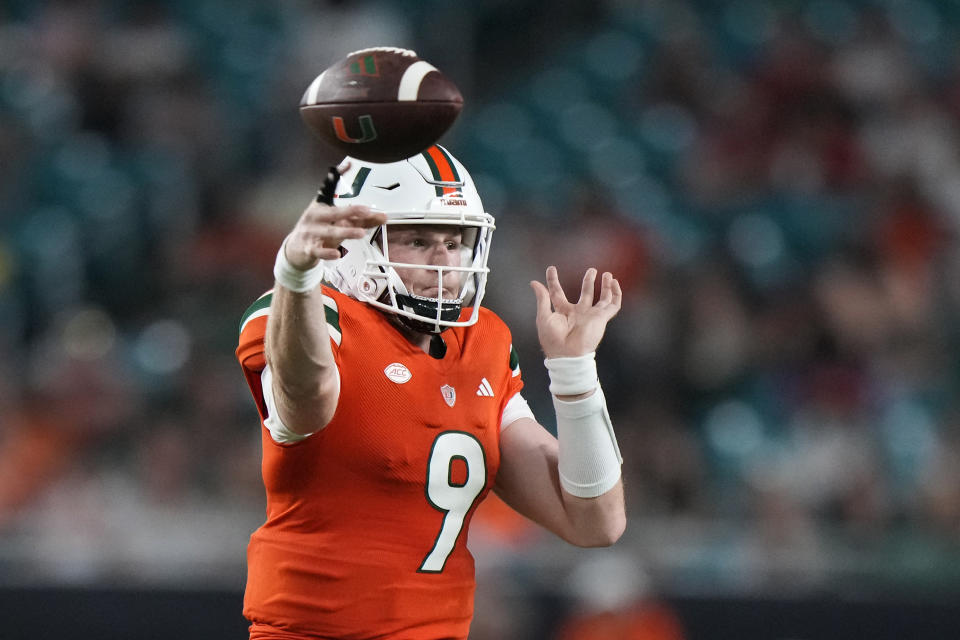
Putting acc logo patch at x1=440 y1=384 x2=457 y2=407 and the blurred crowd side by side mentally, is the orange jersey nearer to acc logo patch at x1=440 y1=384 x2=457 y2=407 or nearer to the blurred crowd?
acc logo patch at x1=440 y1=384 x2=457 y2=407

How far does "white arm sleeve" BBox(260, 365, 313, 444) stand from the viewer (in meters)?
2.67

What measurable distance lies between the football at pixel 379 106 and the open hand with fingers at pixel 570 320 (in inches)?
15.8

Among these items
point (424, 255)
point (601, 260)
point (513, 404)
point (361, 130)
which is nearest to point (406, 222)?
point (424, 255)

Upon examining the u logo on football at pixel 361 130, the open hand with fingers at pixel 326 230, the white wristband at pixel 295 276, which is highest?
the u logo on football at pixel 361 130

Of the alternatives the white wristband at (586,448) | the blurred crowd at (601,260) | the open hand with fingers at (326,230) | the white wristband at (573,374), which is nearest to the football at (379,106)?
the open hand with fingers at (326,230)

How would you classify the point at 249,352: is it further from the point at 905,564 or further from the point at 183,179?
the point at 183,179

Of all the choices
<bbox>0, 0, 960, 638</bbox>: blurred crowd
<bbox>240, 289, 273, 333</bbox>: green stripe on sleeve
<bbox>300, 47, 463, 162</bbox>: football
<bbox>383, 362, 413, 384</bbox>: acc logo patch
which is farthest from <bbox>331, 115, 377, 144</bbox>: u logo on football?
<bbox>0, 0, 960, 638</bbox>: blurred crowd

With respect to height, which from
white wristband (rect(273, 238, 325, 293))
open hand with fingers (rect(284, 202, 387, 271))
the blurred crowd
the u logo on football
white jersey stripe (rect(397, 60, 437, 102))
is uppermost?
white jersey stripe (rect(397, 60, 437, 102))

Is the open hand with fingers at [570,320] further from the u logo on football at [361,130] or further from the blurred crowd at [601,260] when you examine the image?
the blurred crowd at [601,260]

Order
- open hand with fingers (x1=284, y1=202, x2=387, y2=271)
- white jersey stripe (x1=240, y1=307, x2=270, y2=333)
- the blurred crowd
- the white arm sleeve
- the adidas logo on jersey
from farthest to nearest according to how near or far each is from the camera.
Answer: the blurred crowd, the adidas logo on jersey, white jersey stripe (x1=240, y1=307, x2=270, y2=333), the white arm sleeve, open hand with fingers (x1=284, y1=202, x2=387, y2=271)

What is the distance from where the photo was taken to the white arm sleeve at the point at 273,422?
105 inches

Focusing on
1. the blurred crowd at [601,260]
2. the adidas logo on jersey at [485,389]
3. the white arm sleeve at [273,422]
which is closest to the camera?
the white arm sleeve at [273,422]

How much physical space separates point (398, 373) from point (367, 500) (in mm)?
262

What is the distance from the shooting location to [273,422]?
2695 mm
